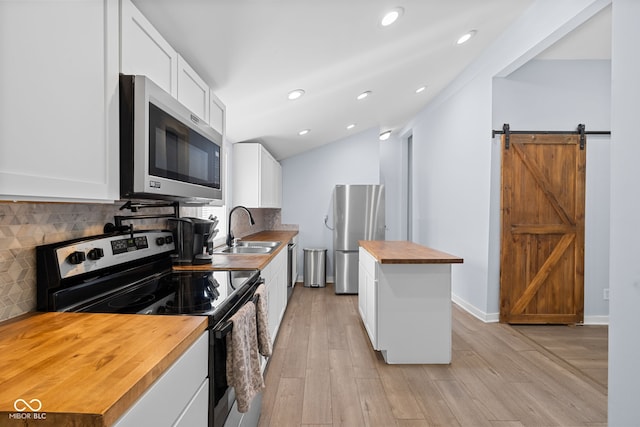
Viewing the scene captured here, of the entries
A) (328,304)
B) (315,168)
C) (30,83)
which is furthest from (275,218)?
(30,83)

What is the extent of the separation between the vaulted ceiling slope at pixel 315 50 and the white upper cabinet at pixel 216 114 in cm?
15

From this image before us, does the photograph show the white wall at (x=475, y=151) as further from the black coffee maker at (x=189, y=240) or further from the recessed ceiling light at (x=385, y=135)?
the black coffee maker at (x=189, y=240)

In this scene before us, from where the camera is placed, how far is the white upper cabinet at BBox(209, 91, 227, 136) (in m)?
2.24

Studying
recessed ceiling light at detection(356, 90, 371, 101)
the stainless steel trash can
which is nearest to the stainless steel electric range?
recessed ceiling light at detection(356, 90, 371, 101)

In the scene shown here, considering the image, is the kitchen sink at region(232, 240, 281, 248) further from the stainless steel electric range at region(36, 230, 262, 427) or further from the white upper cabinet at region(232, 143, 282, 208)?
the stainless steel electric range at region(36, 230, 262, 427)

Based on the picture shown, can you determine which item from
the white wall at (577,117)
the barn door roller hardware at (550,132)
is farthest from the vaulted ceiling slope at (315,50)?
the barn door roller hardware at (550,132)

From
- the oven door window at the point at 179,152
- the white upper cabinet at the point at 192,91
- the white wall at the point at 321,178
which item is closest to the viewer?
the oven door window at the point at 179,152

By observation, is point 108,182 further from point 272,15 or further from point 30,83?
point 272,15

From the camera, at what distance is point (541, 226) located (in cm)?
370

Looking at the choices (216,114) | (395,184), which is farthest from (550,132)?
(395,184)

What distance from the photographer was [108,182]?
1144 mm

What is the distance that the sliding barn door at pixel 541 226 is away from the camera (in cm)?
369

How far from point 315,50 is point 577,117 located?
124 inches

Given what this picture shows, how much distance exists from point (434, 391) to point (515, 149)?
2.70m
